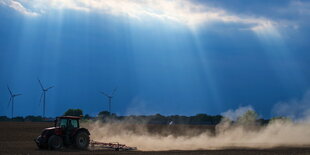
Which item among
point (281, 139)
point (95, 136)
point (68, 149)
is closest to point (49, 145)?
point (68, 149)

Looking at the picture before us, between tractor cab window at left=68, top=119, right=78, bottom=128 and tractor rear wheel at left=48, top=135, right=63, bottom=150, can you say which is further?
tractor cab window at left=68, top=119, right=78, bottom=128

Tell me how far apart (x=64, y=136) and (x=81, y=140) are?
5.53 feet

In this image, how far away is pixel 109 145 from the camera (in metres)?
38.5

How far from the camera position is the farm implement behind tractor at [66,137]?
36312 millimetres

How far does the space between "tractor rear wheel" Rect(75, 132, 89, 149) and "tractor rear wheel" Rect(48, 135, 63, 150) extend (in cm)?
147

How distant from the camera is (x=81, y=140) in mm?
37531

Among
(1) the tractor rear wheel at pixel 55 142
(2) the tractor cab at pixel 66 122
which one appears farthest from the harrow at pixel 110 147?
(1) the tractor rear wheel at pixel 55 142

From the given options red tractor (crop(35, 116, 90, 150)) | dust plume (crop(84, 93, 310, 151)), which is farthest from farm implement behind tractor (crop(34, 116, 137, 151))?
dust plume (crop(84, 93, 310, 151))

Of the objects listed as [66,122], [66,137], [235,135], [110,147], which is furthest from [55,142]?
[235,135]

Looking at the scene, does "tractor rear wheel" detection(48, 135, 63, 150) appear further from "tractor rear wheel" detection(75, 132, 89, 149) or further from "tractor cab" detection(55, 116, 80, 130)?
"tractor cab" detection(55, 116, 80, 130)

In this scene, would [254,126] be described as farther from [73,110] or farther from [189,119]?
[73,110]

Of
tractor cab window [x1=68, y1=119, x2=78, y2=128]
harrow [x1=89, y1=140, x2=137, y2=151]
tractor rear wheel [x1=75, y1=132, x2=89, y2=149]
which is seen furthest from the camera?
tractor cab window [x1=68, y1=119, x2=78, y2=128]

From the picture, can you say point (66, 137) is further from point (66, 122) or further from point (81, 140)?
point (66, 122)

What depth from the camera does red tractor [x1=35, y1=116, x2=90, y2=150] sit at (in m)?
36.3
